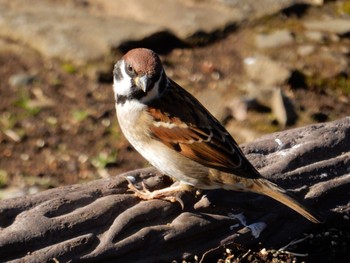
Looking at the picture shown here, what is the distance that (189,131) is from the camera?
3.79 metres

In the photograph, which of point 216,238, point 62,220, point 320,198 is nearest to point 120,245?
point 62,220

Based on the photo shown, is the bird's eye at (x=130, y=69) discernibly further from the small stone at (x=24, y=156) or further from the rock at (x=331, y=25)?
the rock at (x=331, y=25)

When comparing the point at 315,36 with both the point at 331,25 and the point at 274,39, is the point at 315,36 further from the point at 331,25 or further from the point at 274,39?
the point at 274,39

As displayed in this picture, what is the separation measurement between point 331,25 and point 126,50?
1704mm

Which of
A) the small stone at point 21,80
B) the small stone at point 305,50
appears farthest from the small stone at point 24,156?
the small stone at point 305,50

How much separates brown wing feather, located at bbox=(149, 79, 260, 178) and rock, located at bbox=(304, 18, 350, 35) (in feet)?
9.23

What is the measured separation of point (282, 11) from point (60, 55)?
1867mm

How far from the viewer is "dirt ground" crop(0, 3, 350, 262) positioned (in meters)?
5.07

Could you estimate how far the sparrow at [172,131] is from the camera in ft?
12.1

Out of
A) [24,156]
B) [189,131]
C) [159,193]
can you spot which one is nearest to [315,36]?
[24,156]

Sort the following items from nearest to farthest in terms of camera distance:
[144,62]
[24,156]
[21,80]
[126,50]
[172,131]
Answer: [144,62]
[172,131]
[24,156]
[21,80]
[126,50]

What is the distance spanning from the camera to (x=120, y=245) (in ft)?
10.6

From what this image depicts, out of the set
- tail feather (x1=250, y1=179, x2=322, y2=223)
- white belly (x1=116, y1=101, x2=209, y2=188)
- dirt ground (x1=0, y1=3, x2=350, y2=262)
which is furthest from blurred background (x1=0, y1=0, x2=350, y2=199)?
tail feather (x1=250, y1=179, x2=322, y2=223)

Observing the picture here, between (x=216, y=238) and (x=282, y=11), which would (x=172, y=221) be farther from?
→ (x=282, y=11)
